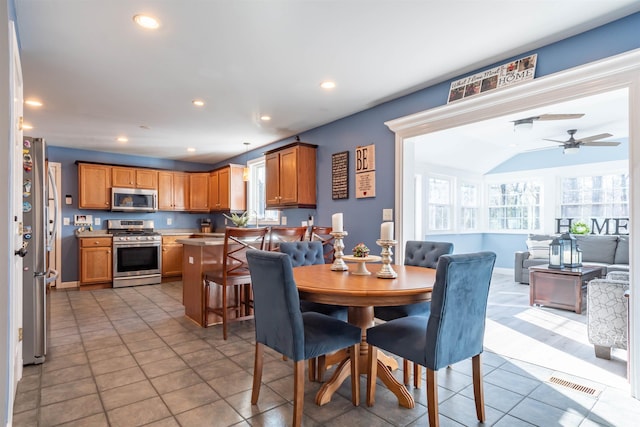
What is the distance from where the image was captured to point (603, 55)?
7.50ft

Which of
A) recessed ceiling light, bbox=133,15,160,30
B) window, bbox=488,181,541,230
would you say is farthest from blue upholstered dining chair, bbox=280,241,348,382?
window, bbox=488,181,541,230

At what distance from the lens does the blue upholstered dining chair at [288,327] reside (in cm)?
181

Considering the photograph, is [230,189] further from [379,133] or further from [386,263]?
[386,263]

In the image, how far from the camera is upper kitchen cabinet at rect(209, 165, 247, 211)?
6281 mm

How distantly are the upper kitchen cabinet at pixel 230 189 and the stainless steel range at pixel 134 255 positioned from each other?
4.26 feet

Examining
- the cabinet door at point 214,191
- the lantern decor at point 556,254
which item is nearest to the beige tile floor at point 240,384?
the lantern decor at point 556,254

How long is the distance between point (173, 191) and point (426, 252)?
5536 millimetres

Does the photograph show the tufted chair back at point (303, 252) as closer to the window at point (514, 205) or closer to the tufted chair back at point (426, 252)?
the tufted chair back at point (426, 252)

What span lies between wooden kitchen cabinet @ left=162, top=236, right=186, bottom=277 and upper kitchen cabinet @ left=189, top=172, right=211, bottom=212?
2.73 ft

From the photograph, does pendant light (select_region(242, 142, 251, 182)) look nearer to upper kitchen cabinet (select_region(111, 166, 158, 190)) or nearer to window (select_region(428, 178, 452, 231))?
upper kitchen cabinet (select_region(111, 166, 158, 190))

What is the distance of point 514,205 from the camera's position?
740 cm

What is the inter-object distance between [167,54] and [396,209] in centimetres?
253

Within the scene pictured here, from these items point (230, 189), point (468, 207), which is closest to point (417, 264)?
point (230, 189)

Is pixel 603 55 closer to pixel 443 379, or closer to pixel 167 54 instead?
pixel 443 379
